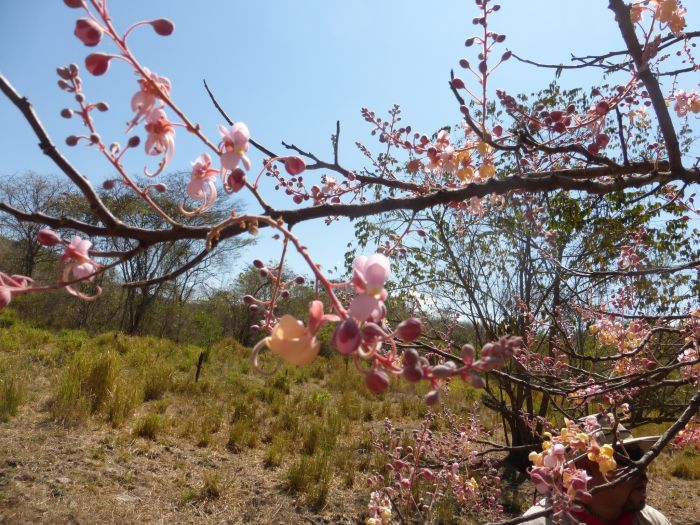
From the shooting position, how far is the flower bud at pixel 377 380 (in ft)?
1.31

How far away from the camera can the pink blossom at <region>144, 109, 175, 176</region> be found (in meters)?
0.54

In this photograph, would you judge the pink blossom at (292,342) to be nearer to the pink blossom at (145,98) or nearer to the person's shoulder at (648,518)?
the pink blossom at (145,98)

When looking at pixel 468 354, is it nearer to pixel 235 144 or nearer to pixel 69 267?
pixel 235 144

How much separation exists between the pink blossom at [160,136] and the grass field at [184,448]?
317 cm

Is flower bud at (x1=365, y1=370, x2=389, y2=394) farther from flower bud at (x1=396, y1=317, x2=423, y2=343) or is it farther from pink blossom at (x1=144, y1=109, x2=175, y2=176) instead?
pink blossom at (x1=144, y1=109, x2=175, y2=176)

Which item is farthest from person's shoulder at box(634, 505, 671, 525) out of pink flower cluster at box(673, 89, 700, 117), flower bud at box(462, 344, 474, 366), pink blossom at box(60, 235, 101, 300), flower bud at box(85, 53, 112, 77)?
flower bud at box(85, 53, 112, 77)

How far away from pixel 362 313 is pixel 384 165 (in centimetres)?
181

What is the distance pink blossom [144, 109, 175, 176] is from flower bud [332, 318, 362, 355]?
37 centimetres

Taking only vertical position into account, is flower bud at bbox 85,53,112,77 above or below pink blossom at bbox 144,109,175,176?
above

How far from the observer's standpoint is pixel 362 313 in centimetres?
39

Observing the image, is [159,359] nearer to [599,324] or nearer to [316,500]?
[316,500]

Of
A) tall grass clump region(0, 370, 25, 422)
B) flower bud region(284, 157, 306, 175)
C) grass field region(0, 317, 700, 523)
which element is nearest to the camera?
flower bud region(284, 157, 306, 175)

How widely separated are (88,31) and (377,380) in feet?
1.50

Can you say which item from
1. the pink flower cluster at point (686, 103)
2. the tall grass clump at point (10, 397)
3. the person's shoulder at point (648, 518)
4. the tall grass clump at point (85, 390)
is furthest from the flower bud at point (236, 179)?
the tall grass clump at point (10, 397)
